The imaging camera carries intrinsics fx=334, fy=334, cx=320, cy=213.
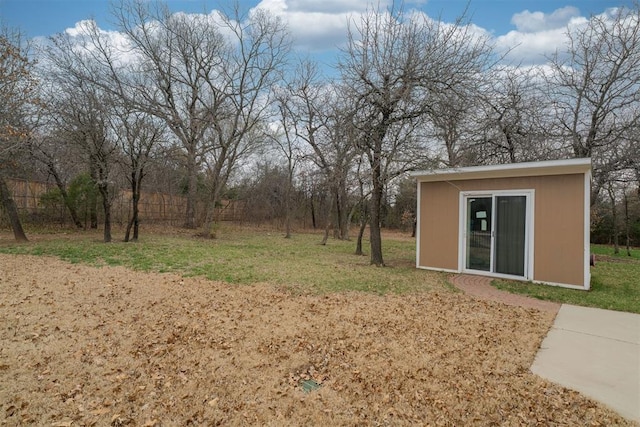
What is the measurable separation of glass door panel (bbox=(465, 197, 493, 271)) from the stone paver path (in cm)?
38

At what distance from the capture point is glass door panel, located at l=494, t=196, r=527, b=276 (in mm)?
6605

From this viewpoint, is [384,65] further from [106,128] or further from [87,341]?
[106,128]

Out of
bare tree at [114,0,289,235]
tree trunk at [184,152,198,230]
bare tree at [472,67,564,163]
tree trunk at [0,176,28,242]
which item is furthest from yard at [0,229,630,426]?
tree trunk at [184,152,198,230]

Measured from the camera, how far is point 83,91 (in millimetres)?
10539

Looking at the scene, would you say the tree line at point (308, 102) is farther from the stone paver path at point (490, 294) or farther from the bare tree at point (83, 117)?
the stone paver path at point (490, 294)

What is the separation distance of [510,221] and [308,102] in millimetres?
10899

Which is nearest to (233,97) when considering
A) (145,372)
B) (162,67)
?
(162,67)

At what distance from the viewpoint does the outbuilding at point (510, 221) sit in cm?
606

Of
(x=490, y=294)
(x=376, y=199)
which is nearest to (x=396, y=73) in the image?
(x=376, y=199)

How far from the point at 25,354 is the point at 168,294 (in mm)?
2064

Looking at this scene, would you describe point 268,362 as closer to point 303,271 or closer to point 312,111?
point 303,271

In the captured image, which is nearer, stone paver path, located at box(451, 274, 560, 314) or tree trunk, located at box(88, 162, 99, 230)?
stone paver path, located at box(451, 274, 560, 314)

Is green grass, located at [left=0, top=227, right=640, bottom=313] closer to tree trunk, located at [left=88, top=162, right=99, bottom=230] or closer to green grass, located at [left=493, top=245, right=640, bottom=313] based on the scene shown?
green grass, located at [left=493, top=245, right=640, bottom=313]

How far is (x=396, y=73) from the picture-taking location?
7.14 meters
